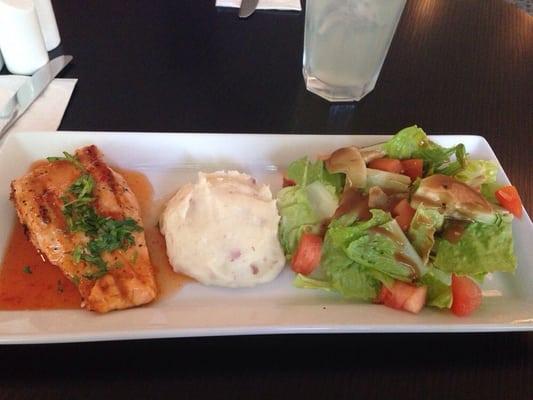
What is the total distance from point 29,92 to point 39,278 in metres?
0.76

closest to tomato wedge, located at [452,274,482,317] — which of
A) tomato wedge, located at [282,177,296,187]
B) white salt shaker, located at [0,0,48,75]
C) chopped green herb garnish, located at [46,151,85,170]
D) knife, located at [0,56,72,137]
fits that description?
tomato wedge, located at [282,177,296,187]

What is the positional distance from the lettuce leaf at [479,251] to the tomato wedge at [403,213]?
0.09 m

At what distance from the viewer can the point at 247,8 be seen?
2207 millimetres

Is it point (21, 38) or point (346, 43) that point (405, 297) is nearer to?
point (346, 43)

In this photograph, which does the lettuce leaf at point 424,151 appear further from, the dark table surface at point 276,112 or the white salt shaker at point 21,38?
the white salt shaker at point 21,38

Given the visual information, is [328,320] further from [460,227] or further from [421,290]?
[460,227]

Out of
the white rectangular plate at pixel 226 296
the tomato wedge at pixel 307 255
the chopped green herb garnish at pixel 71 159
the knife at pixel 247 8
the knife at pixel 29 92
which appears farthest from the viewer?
the knife at pixel 247 8

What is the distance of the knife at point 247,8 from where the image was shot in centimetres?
219

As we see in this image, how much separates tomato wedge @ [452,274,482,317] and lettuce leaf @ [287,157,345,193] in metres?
0.40

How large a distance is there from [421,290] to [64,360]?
809mm

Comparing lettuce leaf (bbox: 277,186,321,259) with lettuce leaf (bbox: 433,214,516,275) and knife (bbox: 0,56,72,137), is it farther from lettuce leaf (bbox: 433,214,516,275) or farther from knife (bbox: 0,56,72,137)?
knife (bbox: 0,56,72,137)

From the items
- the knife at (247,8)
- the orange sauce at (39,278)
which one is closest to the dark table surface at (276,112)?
the knife at (247,8)

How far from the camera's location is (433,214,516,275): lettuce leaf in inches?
50.1

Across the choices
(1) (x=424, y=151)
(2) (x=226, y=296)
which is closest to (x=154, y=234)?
(2) (x=226, y=296)
